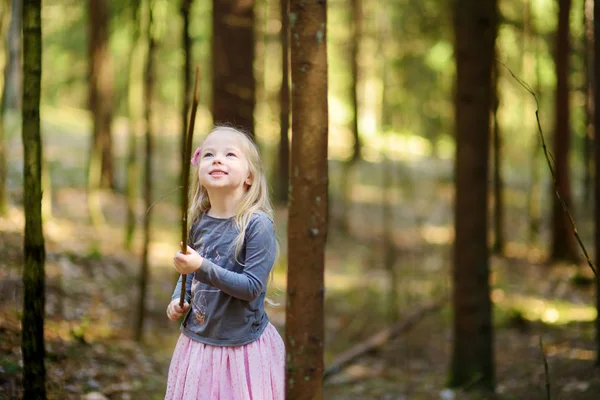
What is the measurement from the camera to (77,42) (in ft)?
70.4

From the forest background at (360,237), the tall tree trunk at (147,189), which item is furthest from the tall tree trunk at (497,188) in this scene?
the tall tree trunk at (147,189)

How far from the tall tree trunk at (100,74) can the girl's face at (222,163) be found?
13.2 m

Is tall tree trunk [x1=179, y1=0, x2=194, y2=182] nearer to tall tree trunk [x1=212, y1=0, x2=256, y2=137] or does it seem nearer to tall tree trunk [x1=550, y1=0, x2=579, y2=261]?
tall tree trunk [x1=212, y1=0, x2=256, y2=137]

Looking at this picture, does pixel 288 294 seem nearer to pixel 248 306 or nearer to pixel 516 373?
pixel 248 306

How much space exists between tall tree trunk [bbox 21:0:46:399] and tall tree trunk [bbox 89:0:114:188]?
1196 cm

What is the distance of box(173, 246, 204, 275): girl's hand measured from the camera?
2.80 metres

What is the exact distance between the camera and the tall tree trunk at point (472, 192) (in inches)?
285

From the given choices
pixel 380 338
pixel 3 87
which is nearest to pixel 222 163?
pixel 3 87

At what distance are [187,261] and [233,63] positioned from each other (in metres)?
6.69

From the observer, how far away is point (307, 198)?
4.02 metres

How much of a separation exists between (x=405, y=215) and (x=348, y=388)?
44.7 feet

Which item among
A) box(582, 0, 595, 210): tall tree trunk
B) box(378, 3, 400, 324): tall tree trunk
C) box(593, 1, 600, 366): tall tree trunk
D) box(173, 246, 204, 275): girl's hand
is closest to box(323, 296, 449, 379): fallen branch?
box(378, 3, 400, 324): tall tree trunk

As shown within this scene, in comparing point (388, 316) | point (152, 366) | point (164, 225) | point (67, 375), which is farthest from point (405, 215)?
point (67, 375)

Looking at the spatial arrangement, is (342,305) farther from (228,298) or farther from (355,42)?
(355,42)
